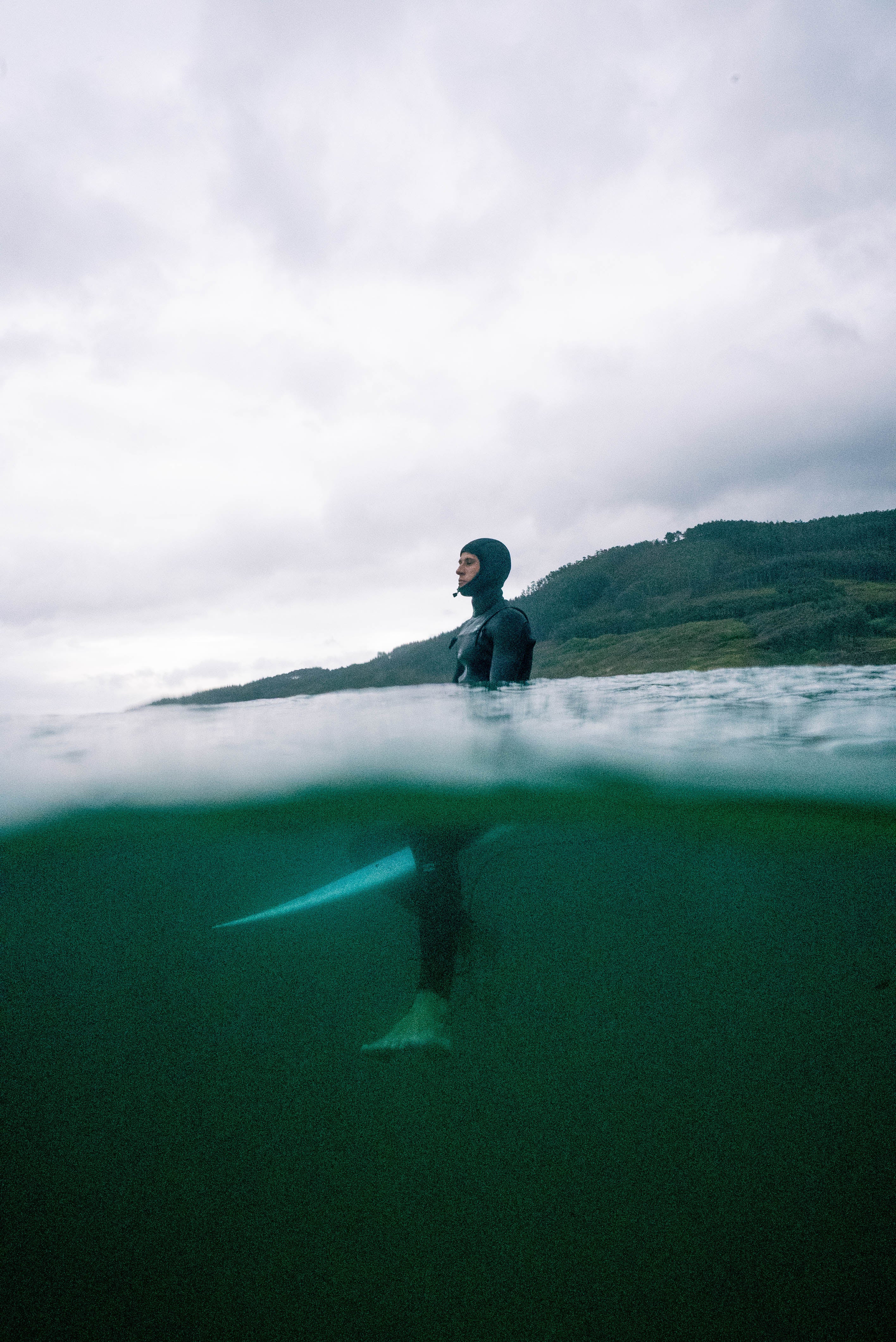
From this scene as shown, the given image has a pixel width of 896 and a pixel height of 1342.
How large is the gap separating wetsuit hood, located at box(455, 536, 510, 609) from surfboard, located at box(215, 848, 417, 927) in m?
2.54

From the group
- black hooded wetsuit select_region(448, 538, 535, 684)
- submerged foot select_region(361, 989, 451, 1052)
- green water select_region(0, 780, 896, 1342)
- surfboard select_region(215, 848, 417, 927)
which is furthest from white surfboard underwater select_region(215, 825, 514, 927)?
black hooded wetsuit select_region(448, 538, 535, 684)

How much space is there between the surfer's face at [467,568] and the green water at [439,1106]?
2186mm

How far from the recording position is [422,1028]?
11.5ft

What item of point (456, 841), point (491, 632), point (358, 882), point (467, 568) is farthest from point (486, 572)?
point (358, 882)

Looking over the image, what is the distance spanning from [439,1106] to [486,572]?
16.5ft

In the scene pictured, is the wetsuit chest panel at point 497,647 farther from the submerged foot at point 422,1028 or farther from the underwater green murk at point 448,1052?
the submerged foot at point 422,1028

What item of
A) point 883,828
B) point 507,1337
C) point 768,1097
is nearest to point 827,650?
point 883,828

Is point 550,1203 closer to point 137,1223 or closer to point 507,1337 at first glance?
point 507,1337

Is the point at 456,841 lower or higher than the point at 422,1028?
higher

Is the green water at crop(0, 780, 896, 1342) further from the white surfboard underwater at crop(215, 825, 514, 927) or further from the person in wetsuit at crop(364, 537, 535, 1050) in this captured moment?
the white surfboard underwater at crop(215, 825, 514, 927)

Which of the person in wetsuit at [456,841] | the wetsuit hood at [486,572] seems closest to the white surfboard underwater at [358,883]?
the person in wetsuit at [456,841]

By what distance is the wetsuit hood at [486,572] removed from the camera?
560 centimetres

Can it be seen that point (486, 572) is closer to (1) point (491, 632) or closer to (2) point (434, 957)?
(1) point (491, 632)

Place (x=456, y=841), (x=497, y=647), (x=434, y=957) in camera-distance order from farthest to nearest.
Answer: (x=456, y=841)
(x=497, y=647)
(x=434, y=957)
